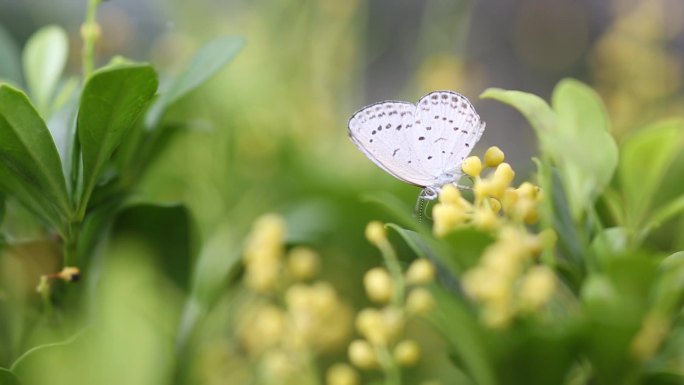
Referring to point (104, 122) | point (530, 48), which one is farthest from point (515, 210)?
point (530, 48)

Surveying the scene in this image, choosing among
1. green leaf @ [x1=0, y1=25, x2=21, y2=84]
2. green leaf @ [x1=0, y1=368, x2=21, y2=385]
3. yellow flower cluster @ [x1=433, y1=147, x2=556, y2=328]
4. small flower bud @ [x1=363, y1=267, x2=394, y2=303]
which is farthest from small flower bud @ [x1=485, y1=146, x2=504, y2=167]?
green leaf @ [x1=0, y1=25, x2=21, y2=84]

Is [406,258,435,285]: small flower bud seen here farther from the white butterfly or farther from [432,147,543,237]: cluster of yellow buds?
the white butterfly

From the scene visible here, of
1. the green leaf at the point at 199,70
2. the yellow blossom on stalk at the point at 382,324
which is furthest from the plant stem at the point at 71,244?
the yellow blossom on stalk at the point at 382,324

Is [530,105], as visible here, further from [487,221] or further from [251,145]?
[251,145]

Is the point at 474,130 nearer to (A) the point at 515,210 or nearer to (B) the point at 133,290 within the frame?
(A) the point at 515,210

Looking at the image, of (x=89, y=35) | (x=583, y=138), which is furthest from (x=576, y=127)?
(x=89, y=35)
